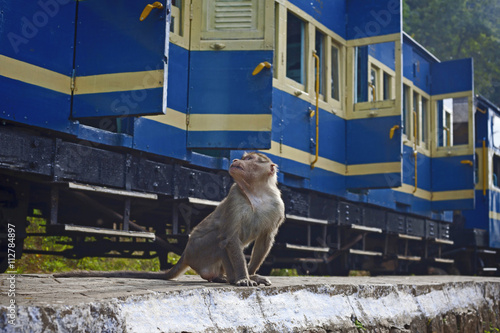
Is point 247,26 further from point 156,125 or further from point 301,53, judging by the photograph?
point 301,53

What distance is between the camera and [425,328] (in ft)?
15.8

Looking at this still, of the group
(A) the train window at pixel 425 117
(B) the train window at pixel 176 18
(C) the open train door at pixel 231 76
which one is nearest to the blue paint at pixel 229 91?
(C) the open train door at pixel 231 76

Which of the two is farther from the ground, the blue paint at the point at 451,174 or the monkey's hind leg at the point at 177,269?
the blue paint at the point at 451,174

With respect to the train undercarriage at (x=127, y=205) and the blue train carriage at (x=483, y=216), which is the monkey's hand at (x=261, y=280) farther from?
the blue train carriage at (x=483, y=216)

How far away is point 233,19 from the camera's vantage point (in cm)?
634

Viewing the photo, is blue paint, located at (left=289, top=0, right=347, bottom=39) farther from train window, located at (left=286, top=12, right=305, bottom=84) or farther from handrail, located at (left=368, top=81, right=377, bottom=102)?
handrail, located at (left=368, top=81, right=377, bottom=102)

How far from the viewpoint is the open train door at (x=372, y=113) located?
8.73 metres

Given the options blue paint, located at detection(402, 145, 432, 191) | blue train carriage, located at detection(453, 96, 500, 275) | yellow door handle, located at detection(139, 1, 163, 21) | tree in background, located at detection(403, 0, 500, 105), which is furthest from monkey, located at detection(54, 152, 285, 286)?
tree in background, located at detection(403, 0, 500, 105)

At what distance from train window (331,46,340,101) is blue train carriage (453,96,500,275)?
16.6 ft

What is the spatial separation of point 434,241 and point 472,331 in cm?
638

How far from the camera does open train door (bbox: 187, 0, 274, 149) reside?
6180 millimetres

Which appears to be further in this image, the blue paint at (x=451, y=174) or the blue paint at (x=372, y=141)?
the blue paint at (x=451, y=174)

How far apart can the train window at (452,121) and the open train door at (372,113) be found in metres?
3.76

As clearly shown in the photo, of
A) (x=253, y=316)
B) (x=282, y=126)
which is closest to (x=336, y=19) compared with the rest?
(x=282, y=126)
